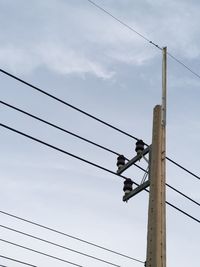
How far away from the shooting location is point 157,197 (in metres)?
9.40

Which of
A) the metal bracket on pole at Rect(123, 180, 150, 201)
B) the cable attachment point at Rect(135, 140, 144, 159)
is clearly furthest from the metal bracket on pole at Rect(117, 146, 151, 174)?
the metal bracket on pole at Rect(123, 180, 150, 201)

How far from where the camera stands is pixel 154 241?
8820mm

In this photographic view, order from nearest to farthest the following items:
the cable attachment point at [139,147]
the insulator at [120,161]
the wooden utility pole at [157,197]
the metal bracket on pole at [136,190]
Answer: the wooden utility pole at [157,197]
the metal bracket on pole at [136,190]
the cable attachment point at [139,147]
the insulator at [120,161]

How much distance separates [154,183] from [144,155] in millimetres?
1409

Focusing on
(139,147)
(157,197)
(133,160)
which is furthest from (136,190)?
(157,197)

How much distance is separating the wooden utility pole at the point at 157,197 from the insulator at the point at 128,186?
0.99m

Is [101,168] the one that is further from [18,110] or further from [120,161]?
[18,110]

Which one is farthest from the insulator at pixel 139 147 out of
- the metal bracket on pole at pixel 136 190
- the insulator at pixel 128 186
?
the metal bracket on pole at pixel 136 190

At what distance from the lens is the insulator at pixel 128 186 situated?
36.1 ft

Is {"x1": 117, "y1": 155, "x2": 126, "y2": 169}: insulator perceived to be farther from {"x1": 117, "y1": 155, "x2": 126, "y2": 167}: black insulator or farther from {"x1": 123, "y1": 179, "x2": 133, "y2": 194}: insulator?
{"x1": 123, "y1": 179, "x2": 133, "y2": 194}: insulator

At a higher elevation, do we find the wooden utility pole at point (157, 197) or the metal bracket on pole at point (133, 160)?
the metal bracket on pole at point (133, 160)

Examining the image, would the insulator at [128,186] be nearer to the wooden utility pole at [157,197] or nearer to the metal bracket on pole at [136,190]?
the metal bracket on pole at [136,190]

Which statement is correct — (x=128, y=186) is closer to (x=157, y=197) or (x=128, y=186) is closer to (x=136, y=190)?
(x=136, y=190)

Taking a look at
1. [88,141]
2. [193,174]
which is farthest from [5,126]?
[193,174]
